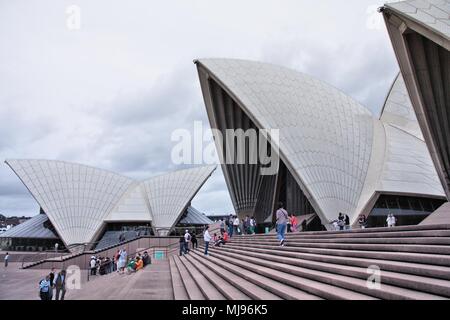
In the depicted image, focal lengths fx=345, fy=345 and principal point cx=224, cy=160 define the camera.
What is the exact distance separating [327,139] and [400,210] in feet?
20.9

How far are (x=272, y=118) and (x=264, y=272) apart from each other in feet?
50.6

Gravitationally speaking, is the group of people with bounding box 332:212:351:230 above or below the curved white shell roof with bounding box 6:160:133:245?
below

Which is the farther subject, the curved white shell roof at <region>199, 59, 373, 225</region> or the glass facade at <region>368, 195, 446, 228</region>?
the glass facade at <region>368, 195, 446, 228</region>

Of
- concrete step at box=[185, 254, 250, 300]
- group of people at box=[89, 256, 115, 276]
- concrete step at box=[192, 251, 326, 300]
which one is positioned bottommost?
group of people at box=[89, 256, 115, 276]

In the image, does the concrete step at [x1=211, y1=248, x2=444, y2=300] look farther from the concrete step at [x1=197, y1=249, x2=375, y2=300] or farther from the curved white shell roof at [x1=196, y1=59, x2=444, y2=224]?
the curved white shell roof at [x1=196, y1=59, x2=444, y2=224]

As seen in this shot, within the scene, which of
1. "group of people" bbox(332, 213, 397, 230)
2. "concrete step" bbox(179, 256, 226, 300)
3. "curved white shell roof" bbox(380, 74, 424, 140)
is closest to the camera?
"concrete step" bbox(179, 256, 226, 300)

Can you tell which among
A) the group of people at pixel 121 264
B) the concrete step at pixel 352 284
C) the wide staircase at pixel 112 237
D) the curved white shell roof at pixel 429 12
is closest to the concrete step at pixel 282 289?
the concrete step at pixel 352 284

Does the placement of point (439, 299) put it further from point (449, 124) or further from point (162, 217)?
point (162, 217)

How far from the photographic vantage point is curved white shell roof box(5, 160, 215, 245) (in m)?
34.8

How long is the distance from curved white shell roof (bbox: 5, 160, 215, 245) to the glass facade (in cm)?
2166

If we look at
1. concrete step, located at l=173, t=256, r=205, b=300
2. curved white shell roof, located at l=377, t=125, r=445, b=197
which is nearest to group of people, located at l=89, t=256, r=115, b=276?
concrete step, located at l=173, t=256, r=205, b=300

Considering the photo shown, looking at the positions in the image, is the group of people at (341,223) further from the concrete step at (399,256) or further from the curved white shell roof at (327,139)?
the concrete step at (399,256)

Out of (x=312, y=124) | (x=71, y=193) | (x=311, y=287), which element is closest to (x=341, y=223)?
(x=312, y=124)

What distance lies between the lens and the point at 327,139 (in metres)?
22.6
